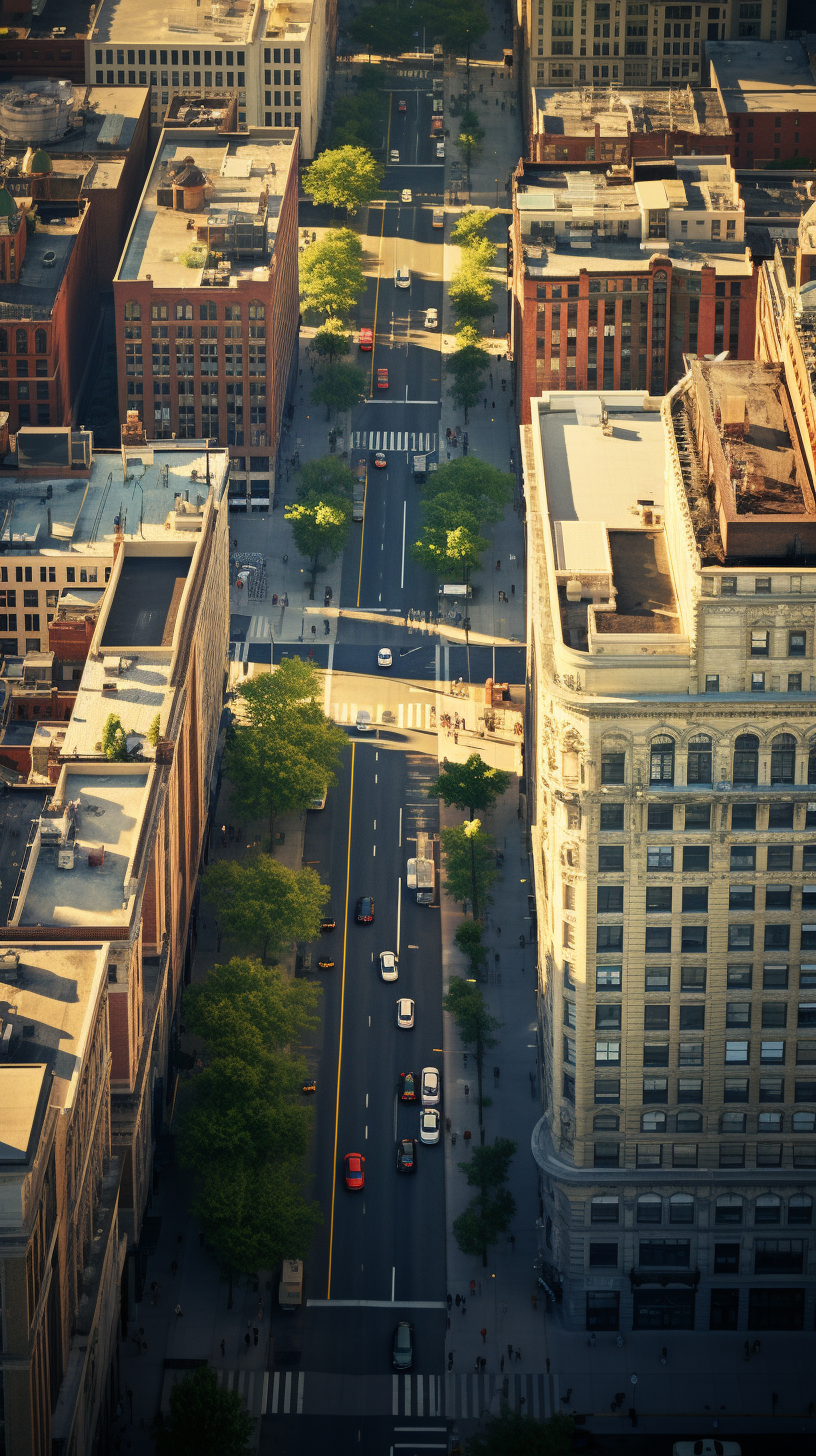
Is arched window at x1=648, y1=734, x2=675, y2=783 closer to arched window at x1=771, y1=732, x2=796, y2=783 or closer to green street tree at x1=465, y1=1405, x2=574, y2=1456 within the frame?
arched window at x1=771, y1=732, x2=796, y2=783

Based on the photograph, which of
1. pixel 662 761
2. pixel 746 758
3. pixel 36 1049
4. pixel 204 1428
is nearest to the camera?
pixel 36 1049

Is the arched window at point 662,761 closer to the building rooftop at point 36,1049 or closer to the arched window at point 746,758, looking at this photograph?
the arched window at point 746,758

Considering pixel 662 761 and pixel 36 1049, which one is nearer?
pixel 36 1049

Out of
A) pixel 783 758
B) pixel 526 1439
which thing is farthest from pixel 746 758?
pixel 526 1439

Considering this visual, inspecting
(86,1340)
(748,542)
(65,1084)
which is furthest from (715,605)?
(86,1340)

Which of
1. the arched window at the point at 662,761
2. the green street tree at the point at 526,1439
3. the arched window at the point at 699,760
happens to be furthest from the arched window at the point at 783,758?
the green street tree at the point at 526,1439

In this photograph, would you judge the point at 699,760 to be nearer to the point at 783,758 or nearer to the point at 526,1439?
the point at 783,758

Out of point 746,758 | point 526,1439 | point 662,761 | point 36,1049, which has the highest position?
point 746,758
